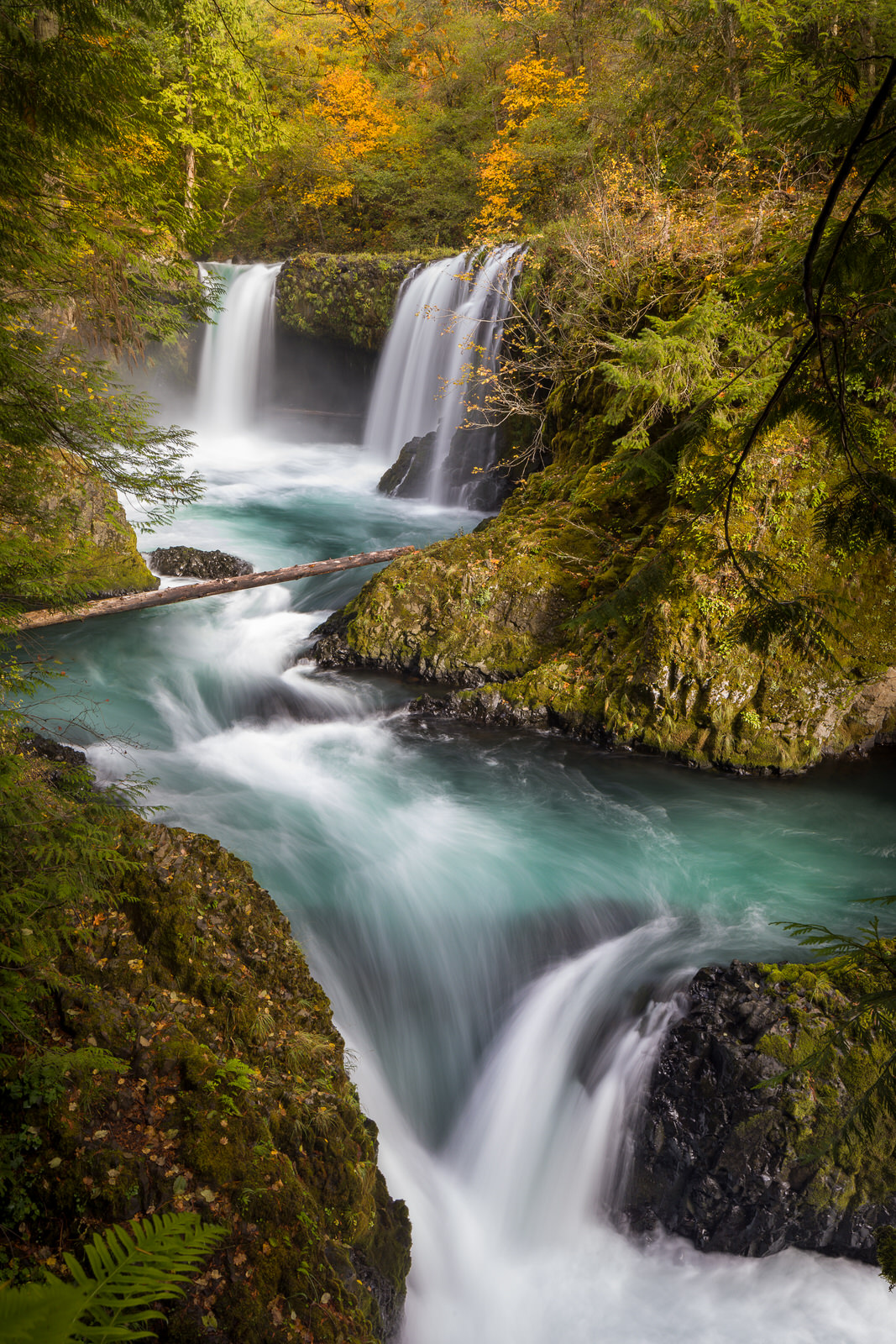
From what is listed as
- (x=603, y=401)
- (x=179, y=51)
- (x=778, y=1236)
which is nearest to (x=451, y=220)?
(x=179, y=51)

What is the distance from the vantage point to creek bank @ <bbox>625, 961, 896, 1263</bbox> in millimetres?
3883

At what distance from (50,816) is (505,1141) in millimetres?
3686

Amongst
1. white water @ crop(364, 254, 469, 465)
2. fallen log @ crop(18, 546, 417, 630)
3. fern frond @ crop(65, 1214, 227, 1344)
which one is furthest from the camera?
white water @ crop(364, 254, 469, 465)

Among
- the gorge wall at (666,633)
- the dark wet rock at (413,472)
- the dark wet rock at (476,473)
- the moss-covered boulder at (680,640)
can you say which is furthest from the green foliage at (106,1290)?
the dark wet rock at (413,472)

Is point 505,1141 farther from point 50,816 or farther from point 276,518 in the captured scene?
point 276,518

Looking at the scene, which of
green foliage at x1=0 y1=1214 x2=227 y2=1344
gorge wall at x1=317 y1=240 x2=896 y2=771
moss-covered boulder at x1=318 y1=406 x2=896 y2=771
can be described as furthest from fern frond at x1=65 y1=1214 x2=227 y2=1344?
gorge wall at x1=317 y1=240 x2=896 y2=771

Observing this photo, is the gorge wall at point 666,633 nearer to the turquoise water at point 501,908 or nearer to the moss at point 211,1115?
the turquoise water at point 501,908

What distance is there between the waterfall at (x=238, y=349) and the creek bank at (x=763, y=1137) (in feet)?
71.9

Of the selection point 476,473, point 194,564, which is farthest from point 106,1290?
point 476,473

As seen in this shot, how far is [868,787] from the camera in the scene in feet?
23.4

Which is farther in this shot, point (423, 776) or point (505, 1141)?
point (423, 776)

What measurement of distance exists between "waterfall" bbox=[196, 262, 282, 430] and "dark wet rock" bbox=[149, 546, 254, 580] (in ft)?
41.3

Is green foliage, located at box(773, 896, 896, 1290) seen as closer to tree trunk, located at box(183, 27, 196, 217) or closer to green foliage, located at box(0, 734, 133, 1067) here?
green foliage, located at box(0, 734, 133, 1067)

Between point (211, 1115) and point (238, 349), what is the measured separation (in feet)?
74.2
